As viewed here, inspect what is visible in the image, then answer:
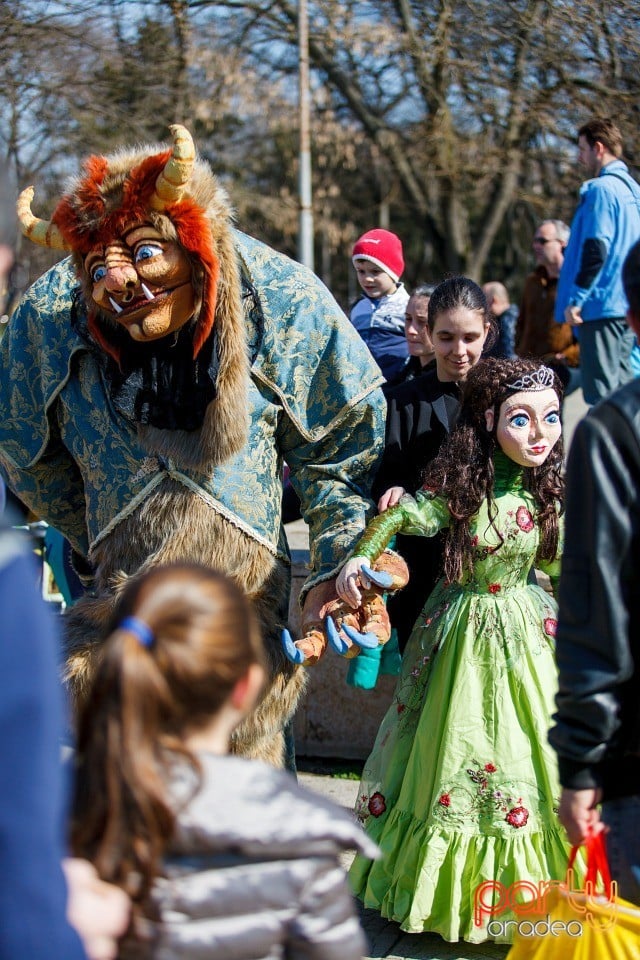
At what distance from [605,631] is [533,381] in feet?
4.69

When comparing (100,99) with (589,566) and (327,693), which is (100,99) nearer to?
(327,693)

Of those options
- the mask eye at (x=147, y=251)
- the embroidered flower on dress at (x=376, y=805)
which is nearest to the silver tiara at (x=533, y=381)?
the mask eye at (x=147, y=251)

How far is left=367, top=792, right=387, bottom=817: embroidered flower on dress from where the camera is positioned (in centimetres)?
340

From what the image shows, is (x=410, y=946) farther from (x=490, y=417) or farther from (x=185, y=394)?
(x=185, y=394)

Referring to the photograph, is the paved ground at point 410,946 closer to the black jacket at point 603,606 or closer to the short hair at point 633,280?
the black jacket at point 603,606

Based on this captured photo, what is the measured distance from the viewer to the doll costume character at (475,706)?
10.5ft

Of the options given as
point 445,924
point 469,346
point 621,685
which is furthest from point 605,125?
point 621,685

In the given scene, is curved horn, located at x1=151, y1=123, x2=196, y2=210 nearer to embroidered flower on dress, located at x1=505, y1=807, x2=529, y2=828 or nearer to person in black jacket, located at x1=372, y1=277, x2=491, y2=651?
person in black jacket, located at x1=372, y1=277, x2=491, y2=651

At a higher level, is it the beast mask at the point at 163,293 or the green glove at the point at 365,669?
the beast mask at the point at 163,293

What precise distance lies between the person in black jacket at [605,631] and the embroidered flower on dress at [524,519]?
1319mm

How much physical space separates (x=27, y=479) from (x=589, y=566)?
6.06ft

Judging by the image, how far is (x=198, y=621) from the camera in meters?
1.68

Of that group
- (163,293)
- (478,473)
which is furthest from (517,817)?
(163,293)

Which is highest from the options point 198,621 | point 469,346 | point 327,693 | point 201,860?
point 198,621
